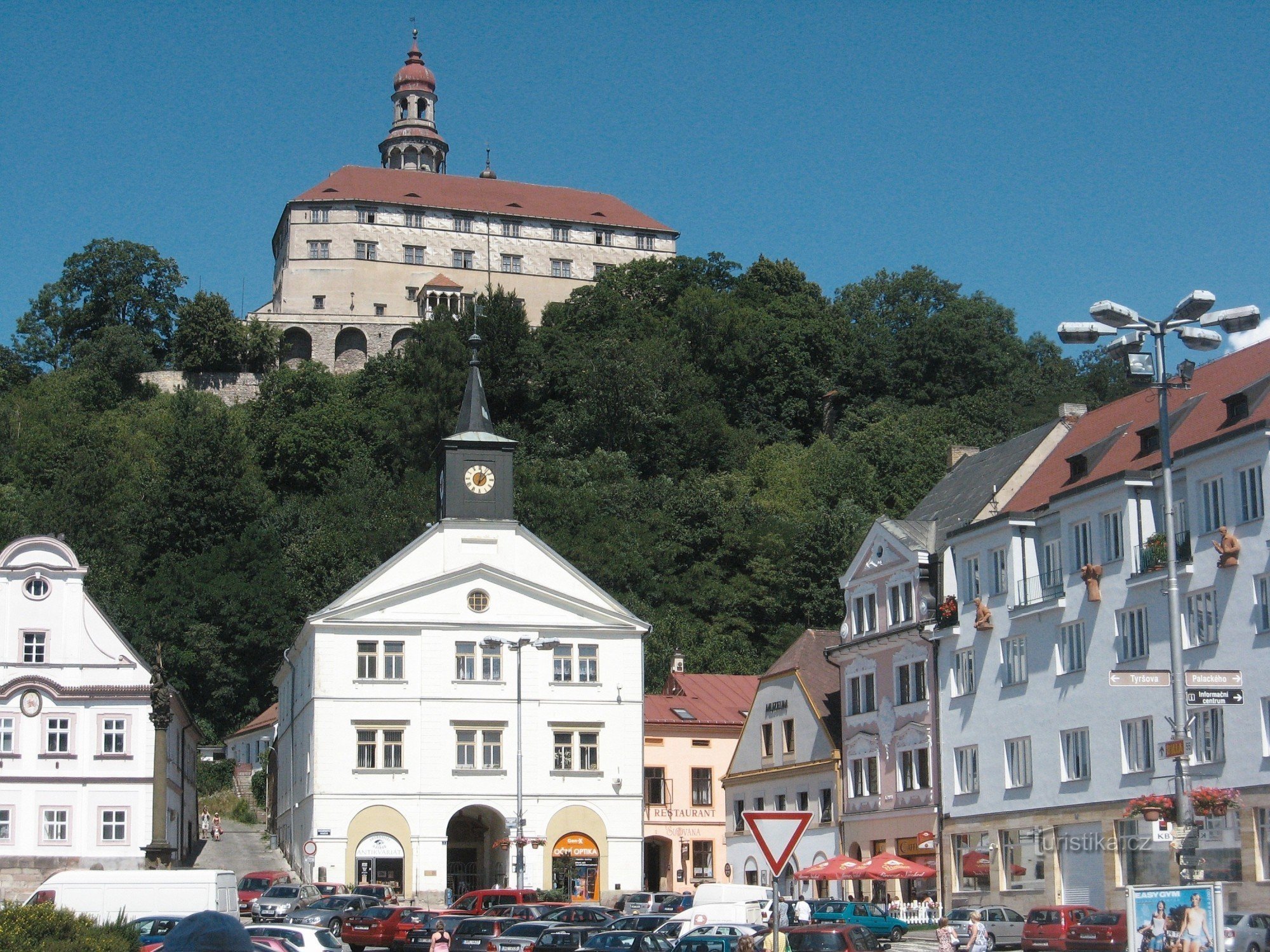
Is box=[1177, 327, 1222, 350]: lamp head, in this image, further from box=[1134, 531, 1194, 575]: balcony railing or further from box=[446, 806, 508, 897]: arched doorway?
box=[446, 806, 508, 897]: arched doorway

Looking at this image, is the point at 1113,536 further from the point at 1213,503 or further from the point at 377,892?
the point at 377,892

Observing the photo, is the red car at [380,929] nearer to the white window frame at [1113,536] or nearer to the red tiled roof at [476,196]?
the white window frame at [1113,536]

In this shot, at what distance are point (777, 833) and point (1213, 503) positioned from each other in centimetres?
2570

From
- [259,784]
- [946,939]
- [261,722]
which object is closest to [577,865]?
[946,939]

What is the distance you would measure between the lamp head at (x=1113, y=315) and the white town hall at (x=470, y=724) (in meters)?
39.5

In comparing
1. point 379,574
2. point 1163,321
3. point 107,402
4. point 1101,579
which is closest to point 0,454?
point 107,402

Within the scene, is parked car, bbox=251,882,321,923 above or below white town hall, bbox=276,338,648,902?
below

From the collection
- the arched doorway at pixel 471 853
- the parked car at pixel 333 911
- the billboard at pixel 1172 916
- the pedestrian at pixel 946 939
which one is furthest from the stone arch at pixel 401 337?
the billboard at pixel 1172 916

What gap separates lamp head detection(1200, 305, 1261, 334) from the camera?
23266 mm

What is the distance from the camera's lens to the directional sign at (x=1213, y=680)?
23953 mm

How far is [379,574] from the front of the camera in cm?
6344

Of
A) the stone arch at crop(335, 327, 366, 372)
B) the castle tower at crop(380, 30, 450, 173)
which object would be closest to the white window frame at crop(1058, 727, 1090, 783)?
the stone arch at crop(335, 327, 366, 372)

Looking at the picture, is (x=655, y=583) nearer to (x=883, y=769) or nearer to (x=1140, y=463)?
(x=883, y=769)

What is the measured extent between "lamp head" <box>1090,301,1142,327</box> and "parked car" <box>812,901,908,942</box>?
22.4 metres
